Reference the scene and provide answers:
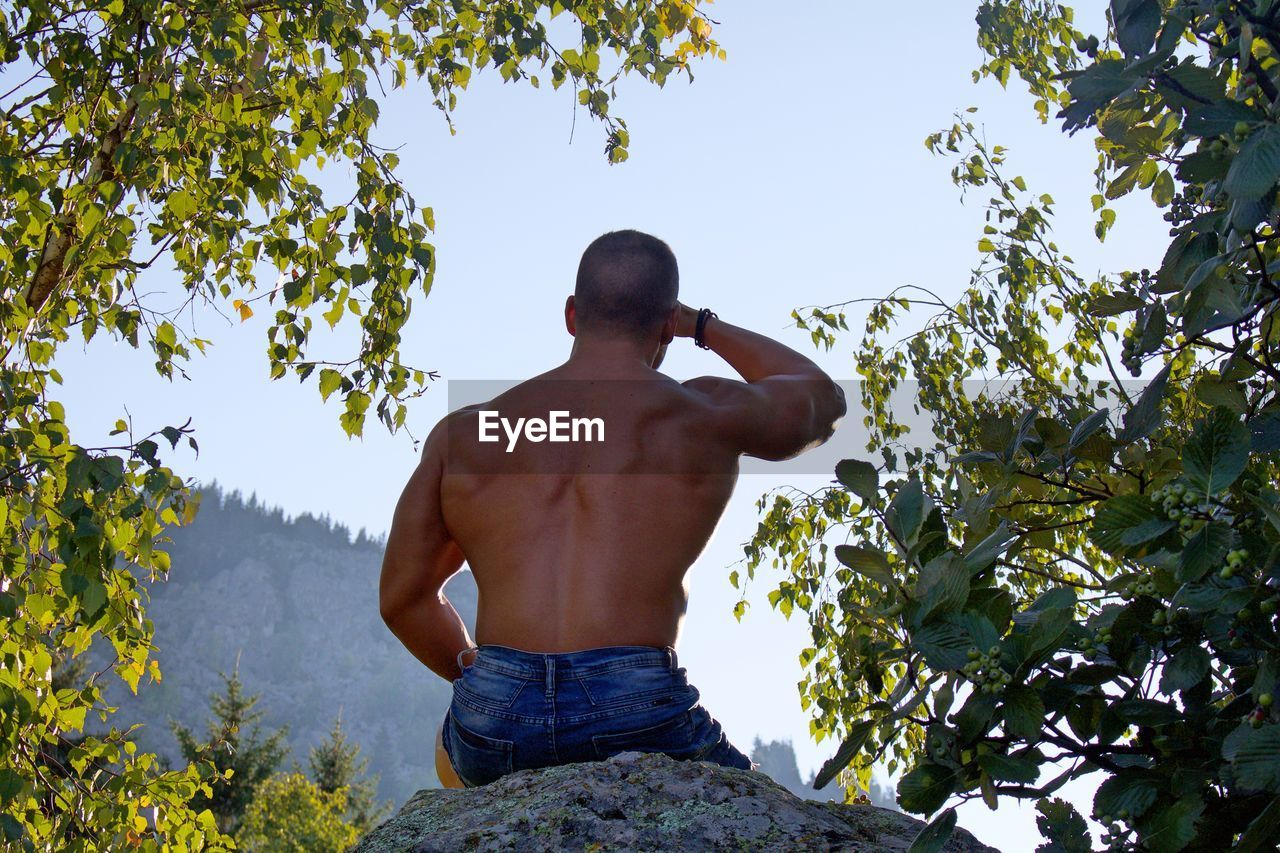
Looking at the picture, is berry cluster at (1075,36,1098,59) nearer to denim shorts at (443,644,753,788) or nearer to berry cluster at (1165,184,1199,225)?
berry cluster at (1165,184,1199,225)

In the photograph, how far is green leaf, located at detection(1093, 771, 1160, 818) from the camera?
4.82 feet

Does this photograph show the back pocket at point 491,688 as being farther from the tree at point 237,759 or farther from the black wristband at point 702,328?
the tree at point 237,759

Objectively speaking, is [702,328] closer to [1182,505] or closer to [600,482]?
[600,482]

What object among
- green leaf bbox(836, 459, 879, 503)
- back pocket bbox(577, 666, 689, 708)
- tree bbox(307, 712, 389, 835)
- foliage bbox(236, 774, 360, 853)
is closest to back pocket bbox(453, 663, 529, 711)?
back pocket bbox(577, 666, 689, 708)

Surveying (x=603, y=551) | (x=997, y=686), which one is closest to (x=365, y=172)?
(x=603, y=551)

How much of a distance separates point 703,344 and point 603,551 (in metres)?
0.82

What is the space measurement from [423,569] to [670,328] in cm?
90

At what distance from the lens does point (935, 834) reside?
1.48m

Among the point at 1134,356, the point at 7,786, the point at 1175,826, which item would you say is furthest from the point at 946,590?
the point at 7,786

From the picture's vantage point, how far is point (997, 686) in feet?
4.71

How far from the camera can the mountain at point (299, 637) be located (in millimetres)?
150625

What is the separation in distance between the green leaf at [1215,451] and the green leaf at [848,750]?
515mm

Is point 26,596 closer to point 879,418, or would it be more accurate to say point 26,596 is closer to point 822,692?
point 822,692

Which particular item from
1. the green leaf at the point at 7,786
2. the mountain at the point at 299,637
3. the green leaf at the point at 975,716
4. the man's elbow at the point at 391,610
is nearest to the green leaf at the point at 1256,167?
the green leaf at the point at 975,716
